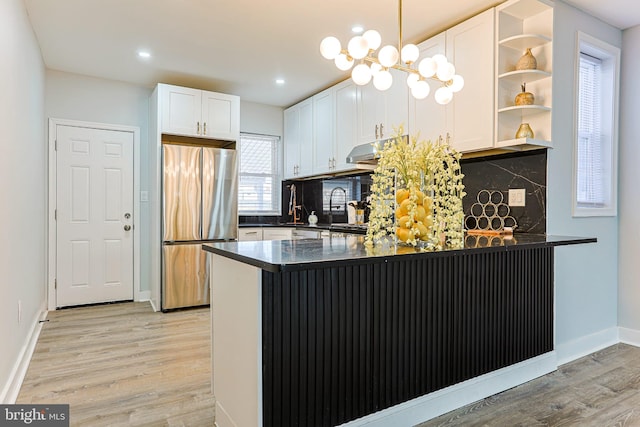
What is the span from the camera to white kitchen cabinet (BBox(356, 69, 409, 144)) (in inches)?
141

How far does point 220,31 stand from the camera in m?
3.29

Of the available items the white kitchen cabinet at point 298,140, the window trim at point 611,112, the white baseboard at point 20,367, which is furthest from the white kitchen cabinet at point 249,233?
the window trim at point 611,112

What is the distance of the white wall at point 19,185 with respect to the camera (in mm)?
2195

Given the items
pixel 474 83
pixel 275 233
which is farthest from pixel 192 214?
pixel 474 83

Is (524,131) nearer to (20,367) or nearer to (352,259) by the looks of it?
(352,259)

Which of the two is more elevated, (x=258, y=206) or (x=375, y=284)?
(x=258, y=206)

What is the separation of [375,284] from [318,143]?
3.22 metres

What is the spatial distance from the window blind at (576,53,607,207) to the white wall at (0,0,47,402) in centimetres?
385

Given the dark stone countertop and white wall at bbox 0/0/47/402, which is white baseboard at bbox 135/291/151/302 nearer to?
white wall at bbox 0/0/47/402

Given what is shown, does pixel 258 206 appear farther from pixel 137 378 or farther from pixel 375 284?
pixel 375 284

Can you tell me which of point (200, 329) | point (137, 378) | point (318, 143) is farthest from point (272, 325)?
point (318, 143)

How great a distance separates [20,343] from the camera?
269 cm

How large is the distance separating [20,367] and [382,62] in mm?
2968

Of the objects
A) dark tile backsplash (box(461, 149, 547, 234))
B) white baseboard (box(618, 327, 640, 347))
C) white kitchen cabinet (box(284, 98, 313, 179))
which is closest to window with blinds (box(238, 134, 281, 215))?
white kitchen cabinet (box(284, 98, 313, 179))
